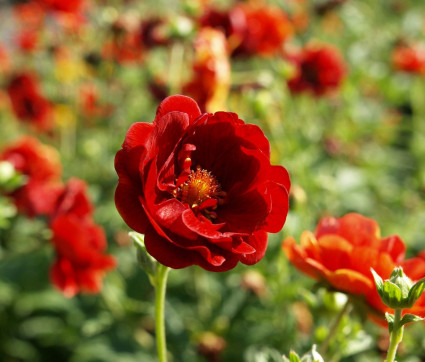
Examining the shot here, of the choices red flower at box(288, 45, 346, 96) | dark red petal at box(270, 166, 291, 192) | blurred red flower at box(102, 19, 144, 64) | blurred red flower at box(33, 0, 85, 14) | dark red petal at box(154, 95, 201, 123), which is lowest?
dark red petal at box(270, 166, 291, 192)

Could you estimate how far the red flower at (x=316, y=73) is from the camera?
231cm

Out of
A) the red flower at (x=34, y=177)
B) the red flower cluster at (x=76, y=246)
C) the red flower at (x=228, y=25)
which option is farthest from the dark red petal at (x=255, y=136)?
the red flower at (x=228, y=25)

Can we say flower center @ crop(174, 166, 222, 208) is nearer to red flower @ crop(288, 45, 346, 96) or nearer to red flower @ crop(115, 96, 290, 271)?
red flower @ crop(115, 96, 290, 271)

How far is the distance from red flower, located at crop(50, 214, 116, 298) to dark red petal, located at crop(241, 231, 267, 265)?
73 cm

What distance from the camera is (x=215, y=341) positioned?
1496 millimetres

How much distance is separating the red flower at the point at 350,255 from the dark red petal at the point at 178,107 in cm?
27

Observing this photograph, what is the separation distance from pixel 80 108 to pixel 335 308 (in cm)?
233

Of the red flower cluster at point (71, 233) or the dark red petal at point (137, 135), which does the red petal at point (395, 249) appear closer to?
the dark red petal at point (137, 135)

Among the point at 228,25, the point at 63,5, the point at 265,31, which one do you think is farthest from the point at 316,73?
the point at 63,5

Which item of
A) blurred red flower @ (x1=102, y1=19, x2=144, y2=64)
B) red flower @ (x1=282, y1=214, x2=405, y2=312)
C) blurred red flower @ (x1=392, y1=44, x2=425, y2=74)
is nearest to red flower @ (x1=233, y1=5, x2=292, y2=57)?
blurred red flower @ (x1=102, y1=19, x2=144, y2=64)

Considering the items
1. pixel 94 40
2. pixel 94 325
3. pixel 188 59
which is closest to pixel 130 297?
pixel 94 325

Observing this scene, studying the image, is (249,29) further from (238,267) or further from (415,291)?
(415,291)

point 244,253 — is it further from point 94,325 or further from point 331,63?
point 331,63

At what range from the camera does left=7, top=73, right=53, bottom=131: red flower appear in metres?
2.66
